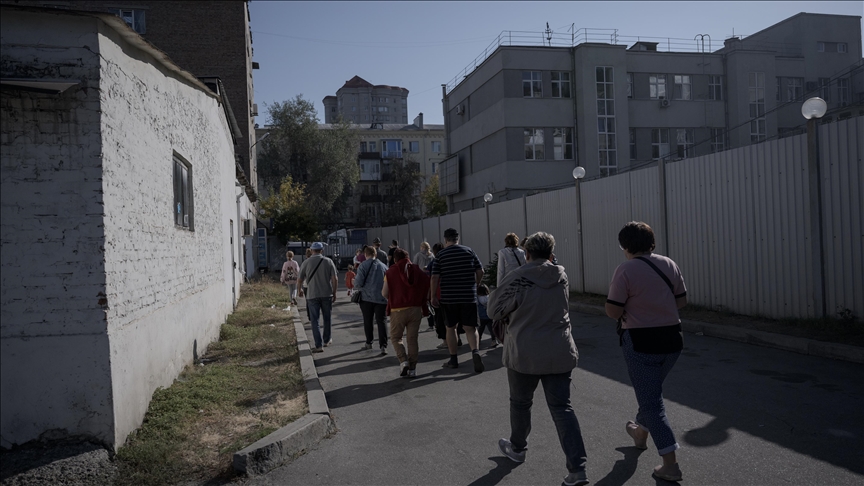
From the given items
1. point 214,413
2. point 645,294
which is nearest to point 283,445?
point 214,413

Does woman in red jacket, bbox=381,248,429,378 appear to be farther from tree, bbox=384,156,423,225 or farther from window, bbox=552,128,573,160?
tree, bbox=384,156,423,225

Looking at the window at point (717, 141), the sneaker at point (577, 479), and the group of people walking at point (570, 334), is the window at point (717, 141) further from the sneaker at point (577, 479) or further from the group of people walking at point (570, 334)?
the sneaker at point (577, 479)

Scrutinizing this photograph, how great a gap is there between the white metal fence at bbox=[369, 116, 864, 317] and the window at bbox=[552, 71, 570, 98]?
20.5m

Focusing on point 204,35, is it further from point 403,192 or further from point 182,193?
point 403,192

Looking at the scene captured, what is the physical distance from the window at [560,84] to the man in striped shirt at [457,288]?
94.9 ft

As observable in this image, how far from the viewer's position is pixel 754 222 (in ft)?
37.1

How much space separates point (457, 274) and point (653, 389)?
4.51 meters

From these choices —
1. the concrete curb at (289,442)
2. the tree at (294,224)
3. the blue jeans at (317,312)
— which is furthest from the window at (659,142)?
the concrete curb at (289,442)

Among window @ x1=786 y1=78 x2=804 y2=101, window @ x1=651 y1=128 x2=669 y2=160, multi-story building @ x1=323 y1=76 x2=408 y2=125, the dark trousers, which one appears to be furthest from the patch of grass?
multi-story building @ x1=323 y1=76 x2=408 y2=125

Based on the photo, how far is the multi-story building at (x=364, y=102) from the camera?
11175 cm

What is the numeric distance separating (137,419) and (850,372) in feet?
24.9

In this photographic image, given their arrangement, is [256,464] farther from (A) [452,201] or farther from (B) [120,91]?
(A) [452,201]

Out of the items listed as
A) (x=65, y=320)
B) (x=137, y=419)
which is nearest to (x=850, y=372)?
(x=137, y=419)

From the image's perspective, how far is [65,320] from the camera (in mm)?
5191
